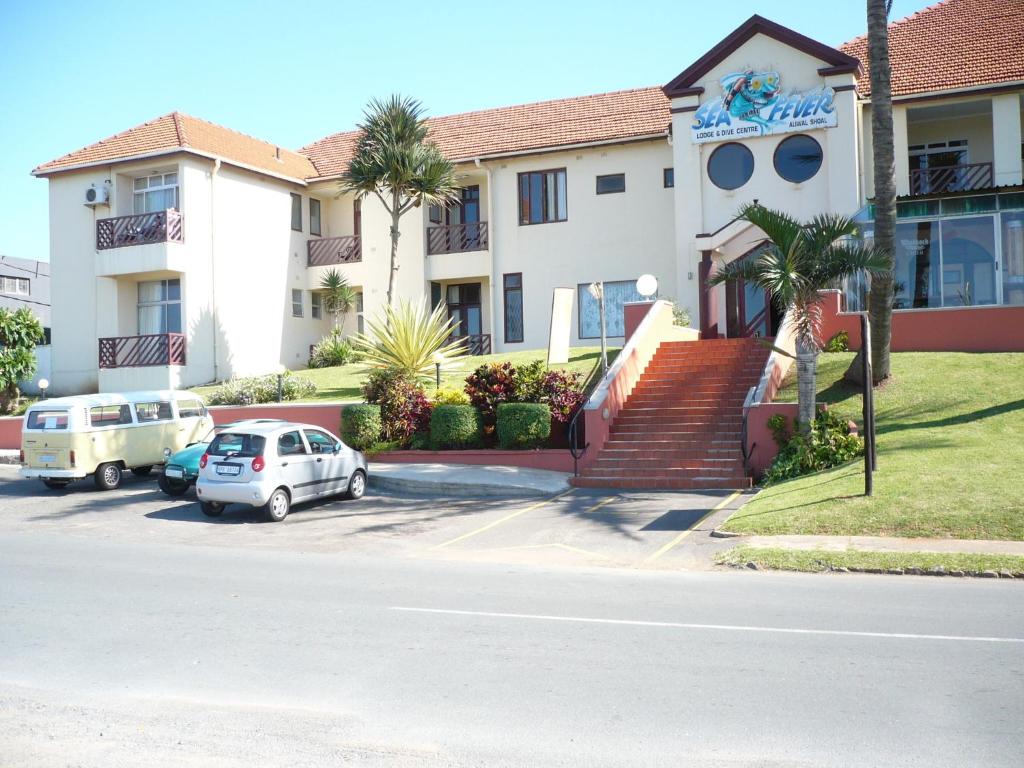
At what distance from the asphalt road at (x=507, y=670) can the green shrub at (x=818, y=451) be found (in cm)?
574

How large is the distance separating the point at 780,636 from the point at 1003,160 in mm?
22015

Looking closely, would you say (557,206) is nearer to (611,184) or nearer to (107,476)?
A: (611,184)

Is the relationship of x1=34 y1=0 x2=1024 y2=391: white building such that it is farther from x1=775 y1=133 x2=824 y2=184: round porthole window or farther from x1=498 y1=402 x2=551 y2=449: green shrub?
x1=498 y1=402 x2=551 y2=449: green shrub

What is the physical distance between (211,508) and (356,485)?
264 centimetres

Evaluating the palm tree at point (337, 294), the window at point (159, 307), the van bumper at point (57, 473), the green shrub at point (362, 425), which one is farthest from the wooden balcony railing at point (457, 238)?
the van bumper at point (57, 473)

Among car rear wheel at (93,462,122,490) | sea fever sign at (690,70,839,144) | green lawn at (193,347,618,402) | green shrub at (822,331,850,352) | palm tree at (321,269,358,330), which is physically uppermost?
sea fever sign at (690,70,839,144)

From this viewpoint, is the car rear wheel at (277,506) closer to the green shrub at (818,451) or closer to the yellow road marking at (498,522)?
the yellow road marking at (498,522)

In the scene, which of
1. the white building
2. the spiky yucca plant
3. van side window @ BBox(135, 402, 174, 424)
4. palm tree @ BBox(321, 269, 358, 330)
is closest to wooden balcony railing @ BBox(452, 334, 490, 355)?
the white building

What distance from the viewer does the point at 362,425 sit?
20.5 m

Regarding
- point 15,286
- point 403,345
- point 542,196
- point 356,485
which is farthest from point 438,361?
point 15,286

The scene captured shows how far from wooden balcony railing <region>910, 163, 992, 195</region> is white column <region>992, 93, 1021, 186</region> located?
645 millimetres

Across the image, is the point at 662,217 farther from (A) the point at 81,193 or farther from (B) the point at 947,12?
(A) the point at 81,193

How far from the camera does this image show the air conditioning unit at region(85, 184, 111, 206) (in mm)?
30141

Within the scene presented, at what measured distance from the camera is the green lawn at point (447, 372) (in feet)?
76.6
